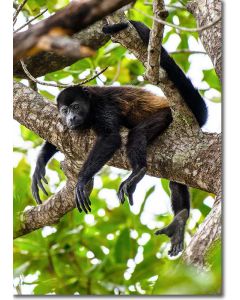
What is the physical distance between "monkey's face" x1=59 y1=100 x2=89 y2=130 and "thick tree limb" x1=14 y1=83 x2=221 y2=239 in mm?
52

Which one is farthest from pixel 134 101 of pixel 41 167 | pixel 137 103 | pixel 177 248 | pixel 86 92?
pixel 177 248

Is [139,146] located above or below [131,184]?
above

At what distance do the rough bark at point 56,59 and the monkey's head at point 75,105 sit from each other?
19cm

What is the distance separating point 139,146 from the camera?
9.93 feet

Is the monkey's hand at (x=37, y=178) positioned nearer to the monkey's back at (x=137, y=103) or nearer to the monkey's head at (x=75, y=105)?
the monkey's head at (x=75, y=105)

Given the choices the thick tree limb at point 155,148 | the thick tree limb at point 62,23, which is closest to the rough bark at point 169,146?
the thick tree limb at point 155,148

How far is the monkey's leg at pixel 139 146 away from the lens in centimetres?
297

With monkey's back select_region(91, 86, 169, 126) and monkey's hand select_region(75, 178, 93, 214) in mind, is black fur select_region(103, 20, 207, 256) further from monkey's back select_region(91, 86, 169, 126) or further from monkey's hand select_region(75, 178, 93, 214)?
monkey's back select_region(91, 86, 169, 126)

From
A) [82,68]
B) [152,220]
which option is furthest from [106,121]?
[152,220]

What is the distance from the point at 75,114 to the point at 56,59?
0.56 meters

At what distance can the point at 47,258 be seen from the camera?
3512 millimetres

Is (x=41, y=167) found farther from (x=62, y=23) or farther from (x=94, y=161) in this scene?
(x=62, y=23)
